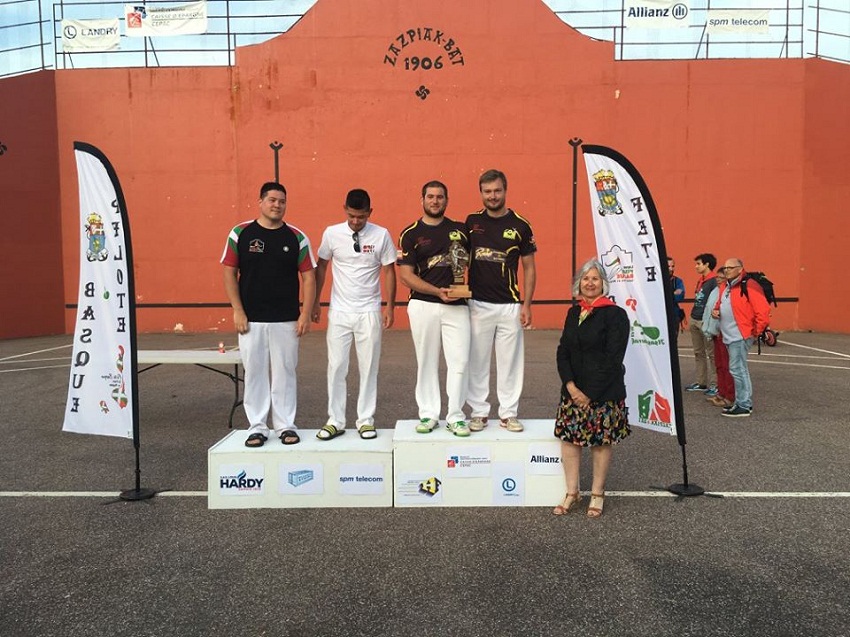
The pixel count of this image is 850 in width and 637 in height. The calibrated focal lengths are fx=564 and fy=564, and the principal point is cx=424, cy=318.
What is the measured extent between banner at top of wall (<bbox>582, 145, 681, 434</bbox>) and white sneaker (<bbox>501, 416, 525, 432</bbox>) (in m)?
0.85

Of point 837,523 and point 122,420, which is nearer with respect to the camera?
point 837,523

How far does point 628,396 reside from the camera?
13.5 ft

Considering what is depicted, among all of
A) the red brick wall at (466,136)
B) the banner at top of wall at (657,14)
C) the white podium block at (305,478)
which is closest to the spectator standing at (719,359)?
the white podium block at (305,478)

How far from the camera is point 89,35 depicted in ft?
48.0

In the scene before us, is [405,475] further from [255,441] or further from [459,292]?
[459,292]

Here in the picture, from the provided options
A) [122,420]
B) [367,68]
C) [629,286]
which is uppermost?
[367,68]

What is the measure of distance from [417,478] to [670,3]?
596 inches

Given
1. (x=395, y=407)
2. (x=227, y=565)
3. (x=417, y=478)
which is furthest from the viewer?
(x=395, y=407)

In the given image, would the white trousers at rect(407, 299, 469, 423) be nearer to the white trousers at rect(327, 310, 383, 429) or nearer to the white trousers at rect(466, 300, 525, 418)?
the white trousers at rect(466, 300, 525, 418)

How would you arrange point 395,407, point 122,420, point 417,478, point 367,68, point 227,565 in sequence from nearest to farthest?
point 227,565 < point 417,478 < point 122,420 < point 395,407 < point 367,68

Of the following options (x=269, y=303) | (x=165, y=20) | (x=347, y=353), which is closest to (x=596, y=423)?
(x=347, y=353)

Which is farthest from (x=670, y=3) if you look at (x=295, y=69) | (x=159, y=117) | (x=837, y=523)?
(x=837, y=523)

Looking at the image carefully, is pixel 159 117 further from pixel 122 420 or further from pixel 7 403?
pixel 122 420

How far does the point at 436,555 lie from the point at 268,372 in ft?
6.25
